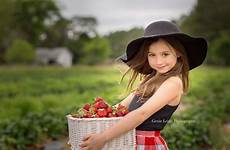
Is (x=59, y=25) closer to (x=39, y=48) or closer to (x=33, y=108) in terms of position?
(x=39, y=48)

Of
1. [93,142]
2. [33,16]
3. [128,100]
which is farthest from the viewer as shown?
[33,16]

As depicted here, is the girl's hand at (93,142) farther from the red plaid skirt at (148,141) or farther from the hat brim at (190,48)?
the hat brim at (190,48)

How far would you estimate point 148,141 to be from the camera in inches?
103

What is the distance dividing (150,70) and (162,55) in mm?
225

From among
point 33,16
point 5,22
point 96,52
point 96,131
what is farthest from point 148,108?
point 33,16

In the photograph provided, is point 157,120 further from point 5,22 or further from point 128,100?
point 5,22

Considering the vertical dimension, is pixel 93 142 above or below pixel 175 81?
below

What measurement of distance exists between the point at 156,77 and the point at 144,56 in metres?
0.13

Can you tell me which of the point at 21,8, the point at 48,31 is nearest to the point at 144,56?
the point at 48,31

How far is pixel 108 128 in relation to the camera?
2426 mm

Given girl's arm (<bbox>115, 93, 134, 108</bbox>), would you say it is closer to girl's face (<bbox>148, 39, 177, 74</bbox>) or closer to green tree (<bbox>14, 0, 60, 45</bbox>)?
girl's face (<bbox>148, 39, 177, 74</bbox>)

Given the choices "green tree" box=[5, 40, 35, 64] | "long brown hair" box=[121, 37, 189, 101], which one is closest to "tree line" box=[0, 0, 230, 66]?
"green tree" box=[5, 40, 35, 64]

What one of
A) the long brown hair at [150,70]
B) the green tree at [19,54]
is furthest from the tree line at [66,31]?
the long brown hair at [150,70]

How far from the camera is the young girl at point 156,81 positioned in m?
2.47
